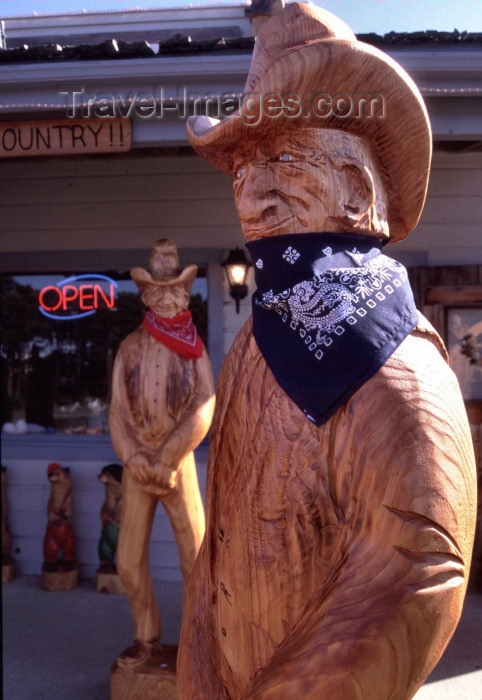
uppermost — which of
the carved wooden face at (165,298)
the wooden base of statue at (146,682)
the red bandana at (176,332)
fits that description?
the carved wooden face at (165,298)

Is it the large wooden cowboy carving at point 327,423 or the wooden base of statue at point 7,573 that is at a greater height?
the large wooden cowboy carving at point 327,423

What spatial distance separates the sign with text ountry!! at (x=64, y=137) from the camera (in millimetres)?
3451

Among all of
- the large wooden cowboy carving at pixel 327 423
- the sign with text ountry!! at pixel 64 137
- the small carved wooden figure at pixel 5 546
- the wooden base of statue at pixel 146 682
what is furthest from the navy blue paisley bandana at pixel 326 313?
the small carved wooden figure at pixel 5 546

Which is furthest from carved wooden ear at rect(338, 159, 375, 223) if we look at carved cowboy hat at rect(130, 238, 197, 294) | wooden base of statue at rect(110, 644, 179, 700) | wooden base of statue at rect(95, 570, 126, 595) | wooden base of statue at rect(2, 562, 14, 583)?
wooden base of statue at rect(2, 562, 14, 583)

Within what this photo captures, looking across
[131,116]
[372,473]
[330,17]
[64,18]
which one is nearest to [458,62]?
[131,116]

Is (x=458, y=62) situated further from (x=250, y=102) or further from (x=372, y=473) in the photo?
(x=372, y=473)

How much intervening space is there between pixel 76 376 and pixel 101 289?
80cm

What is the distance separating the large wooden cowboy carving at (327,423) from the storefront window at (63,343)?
4144mm

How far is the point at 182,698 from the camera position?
1169 millimetres

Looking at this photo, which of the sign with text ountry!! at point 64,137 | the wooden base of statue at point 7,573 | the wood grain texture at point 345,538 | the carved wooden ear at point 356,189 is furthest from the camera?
the wooden base of statue at point 7,573

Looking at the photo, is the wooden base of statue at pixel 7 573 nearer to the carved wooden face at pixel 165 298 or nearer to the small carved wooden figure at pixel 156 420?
the small carved wooden figure at pixel 156 420

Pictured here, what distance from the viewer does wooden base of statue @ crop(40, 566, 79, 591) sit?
16.0 feet

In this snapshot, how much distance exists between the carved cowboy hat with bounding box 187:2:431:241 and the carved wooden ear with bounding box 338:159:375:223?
66mm

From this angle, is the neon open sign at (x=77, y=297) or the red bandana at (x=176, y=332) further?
the neon open sign at (x=77, y=297)
